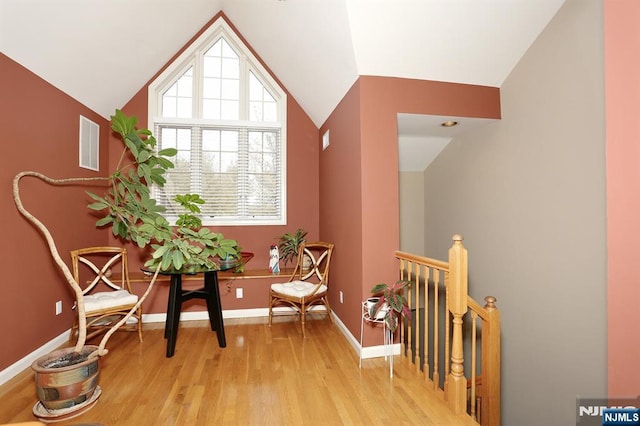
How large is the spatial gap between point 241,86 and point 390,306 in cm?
362

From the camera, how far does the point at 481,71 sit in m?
3.06

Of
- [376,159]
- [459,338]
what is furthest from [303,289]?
[459,338]

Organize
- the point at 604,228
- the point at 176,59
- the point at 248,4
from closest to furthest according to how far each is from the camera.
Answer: the point at 604,228 < the point at 248,4 < the point at 176,59

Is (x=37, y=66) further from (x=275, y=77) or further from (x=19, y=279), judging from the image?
(x=275, y=77)

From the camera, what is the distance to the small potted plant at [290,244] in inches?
166

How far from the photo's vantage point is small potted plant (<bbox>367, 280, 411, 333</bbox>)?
7.67 feet

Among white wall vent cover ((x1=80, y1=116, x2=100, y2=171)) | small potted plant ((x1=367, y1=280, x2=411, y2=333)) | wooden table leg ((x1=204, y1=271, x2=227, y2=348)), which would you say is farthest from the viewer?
white wall vent cover ((x1=80, y1=116, x2=100, y2=171))

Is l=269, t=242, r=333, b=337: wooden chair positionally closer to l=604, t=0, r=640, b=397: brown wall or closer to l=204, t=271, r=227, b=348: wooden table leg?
l=204, t=271, r=227, b=348: wooden table leg

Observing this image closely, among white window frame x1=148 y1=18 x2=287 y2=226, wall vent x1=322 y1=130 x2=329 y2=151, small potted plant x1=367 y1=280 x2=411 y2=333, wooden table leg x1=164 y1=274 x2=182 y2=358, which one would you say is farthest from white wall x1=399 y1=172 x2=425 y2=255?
wooden table leg x1=164 y1=274 x2=182 y2=358

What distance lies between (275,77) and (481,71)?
2.70 m

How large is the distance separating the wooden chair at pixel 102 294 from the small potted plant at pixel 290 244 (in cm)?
182

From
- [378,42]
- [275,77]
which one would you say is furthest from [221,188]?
[378,42]

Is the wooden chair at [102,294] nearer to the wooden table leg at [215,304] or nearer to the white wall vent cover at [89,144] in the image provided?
the wooden table leg at [215,304]

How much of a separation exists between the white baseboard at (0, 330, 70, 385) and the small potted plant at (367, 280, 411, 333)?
2939 millimetres
